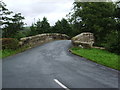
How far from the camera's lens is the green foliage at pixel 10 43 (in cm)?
1731

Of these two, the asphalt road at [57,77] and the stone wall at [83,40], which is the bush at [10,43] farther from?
the stone wall at [83,40]

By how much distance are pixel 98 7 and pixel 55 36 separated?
13051 mm

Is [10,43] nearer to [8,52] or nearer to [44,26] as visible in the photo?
[8,52]

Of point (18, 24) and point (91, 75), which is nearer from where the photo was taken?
point (91, 75)

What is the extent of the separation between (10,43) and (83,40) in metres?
11.2

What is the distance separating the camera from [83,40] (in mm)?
25578

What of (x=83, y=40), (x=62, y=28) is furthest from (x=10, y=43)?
(x=62, y=28)

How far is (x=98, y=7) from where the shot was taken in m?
25.3

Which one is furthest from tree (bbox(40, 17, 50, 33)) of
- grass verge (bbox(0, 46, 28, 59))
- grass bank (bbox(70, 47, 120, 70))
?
grass bank (bbox(70, 47, 120, 70))

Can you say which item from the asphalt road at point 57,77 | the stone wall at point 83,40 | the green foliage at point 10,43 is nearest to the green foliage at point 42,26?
the stone wall at point 83,40

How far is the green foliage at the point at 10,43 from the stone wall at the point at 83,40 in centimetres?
680

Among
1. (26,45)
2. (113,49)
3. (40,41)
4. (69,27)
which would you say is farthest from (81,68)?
(69,27)

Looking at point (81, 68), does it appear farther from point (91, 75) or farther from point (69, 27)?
point (69, 27)

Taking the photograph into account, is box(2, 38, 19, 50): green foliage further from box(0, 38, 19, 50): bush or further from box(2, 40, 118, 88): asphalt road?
box(2, 40, 118, 88): asphalt road
